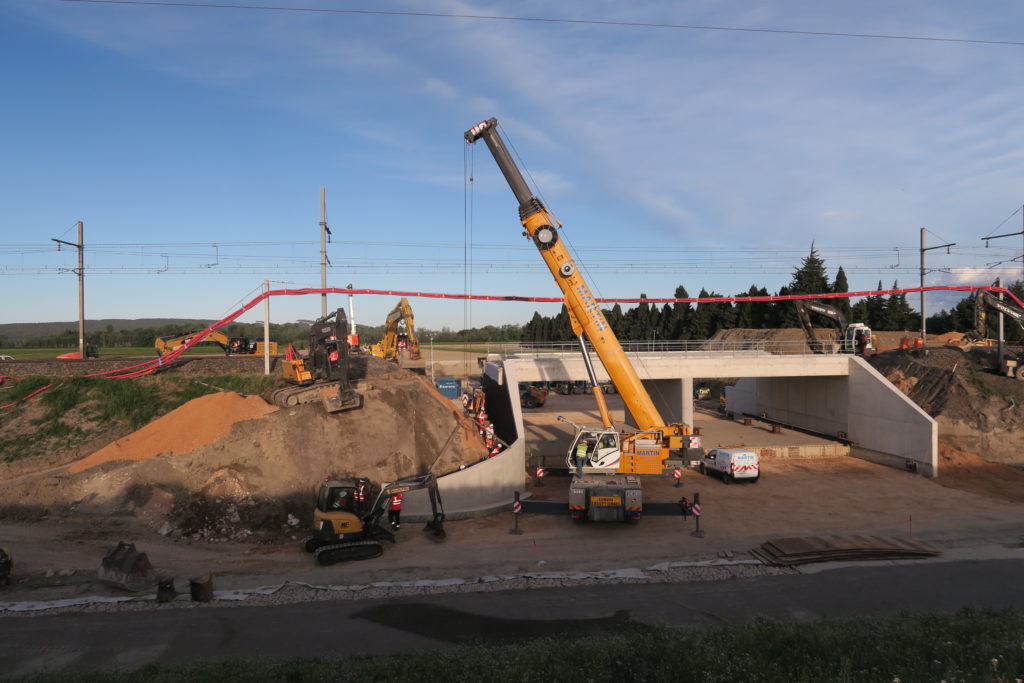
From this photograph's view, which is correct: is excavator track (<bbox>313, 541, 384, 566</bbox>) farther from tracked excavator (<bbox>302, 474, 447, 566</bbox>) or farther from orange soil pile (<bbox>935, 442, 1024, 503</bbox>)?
orange soil pile (<bbox>935, 442, 1024, 503</bbox>)

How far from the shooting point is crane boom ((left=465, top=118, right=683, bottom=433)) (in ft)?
69.5

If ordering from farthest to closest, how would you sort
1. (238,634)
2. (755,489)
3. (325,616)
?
(755,489)
(325,616)
(238,634)

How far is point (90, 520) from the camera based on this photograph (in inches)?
731

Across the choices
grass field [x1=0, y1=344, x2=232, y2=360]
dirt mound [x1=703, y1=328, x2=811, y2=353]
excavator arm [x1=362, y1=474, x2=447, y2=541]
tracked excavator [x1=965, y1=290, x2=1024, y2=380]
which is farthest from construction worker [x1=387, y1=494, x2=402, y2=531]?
dirt mound [x1=703, y1=328, x2=811, y2=353]

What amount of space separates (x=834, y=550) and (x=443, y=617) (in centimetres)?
1086

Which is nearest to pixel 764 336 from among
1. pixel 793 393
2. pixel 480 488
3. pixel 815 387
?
pixel 793 393

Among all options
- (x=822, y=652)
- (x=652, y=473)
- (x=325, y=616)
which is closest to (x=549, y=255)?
(x=652, y=473)

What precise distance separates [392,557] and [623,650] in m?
9.71

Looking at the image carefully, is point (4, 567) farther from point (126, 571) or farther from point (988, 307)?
point (988, 307)

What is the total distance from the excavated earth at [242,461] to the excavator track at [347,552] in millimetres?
3369

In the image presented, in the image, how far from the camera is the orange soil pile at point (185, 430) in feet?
69.2

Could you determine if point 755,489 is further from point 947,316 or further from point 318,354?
point 947,316

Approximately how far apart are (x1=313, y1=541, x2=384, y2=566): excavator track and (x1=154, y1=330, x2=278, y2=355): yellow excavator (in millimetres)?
21623

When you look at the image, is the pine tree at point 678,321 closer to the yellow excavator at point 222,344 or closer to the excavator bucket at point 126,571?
the yellow excavator at point 222,344
